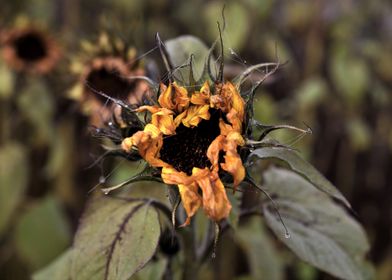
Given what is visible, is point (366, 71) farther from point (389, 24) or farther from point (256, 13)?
point (389, 24)

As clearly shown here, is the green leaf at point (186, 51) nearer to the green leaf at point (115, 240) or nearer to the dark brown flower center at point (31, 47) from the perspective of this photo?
the green leaf at point (115, 240)

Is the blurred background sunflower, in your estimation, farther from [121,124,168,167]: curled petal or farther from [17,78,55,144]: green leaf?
[121,124,168,167]: curled petal

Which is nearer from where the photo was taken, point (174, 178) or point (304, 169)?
point (174, 178)

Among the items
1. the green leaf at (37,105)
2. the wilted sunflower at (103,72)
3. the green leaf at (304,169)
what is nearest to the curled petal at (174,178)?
the green leaf at (304,169)

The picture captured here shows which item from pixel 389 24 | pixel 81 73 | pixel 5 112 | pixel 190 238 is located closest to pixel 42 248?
pixel 5 112

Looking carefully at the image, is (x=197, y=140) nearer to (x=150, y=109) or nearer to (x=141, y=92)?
(x=150, y=109)

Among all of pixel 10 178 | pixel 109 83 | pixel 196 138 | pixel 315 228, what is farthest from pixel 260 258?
pixel 10 178
